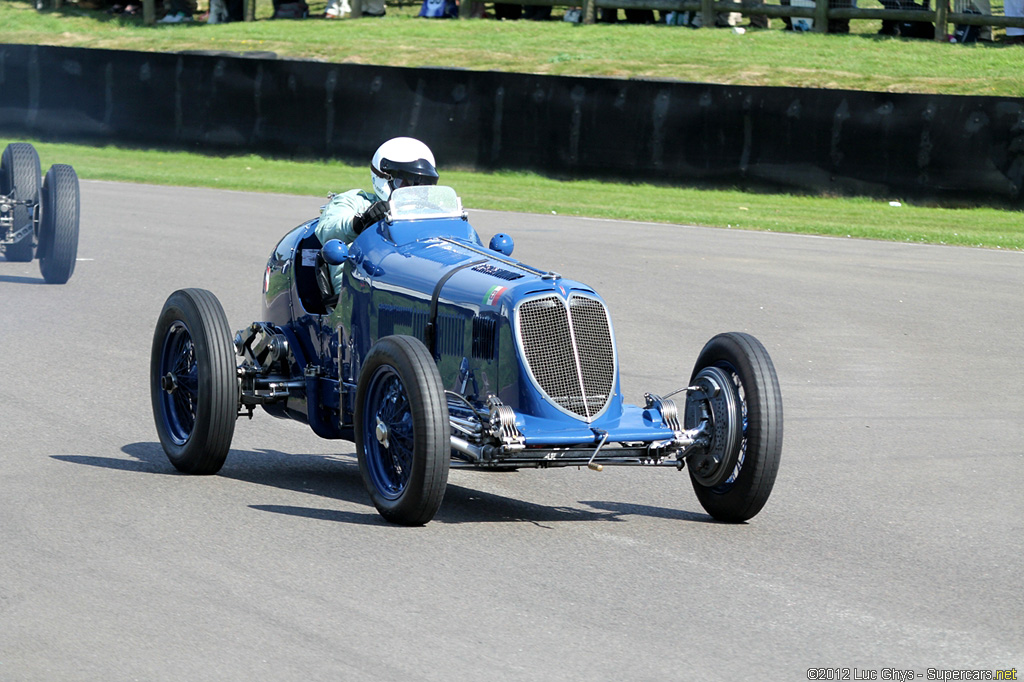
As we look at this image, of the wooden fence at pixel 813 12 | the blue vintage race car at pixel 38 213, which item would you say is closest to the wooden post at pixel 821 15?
the wooden fence at pixel 813 12

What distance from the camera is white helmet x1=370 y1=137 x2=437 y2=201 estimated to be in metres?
7.88

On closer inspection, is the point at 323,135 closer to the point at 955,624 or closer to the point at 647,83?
the point at 647,83

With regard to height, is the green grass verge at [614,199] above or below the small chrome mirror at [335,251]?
below

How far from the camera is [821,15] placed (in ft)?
A: 89.9

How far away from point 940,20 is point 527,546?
2187cm

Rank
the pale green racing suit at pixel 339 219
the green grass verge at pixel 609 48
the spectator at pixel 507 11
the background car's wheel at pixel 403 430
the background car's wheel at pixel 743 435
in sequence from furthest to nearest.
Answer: the spectator at pixel 507 11 < the green grass verge at pixel 609 48 < the pale green racing suit at pixel 339 219 < the background car's wheel at pixel 743 435 < the background car's wheel at pixel 403 430

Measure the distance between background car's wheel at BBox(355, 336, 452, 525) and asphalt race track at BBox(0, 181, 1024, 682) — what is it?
155 mm

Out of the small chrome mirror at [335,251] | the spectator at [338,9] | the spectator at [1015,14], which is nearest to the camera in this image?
the small chrome mirror at [335,251]

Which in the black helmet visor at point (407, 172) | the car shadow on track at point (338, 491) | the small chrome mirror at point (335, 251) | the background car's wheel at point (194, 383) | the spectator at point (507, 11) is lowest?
the car shadow on track at point (338, 491)

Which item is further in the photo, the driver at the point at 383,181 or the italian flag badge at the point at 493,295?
the driver at the point at 383,181

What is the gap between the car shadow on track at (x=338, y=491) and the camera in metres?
6.77

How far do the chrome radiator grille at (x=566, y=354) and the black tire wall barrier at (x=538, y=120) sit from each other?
1354 cm

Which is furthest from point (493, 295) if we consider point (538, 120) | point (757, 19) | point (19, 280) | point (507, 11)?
point (507, 11)

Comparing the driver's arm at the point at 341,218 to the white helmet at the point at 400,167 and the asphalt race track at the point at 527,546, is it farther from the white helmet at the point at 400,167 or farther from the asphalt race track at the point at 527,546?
the asphalt race track at the point at 527,546
